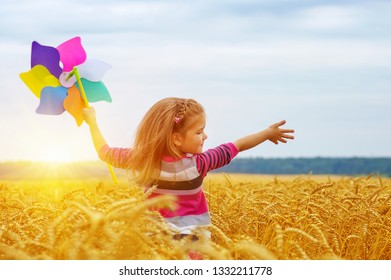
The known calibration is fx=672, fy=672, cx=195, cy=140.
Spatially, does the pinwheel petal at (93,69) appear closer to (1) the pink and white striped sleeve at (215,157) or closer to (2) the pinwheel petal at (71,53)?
(2) the pinwheel petal at (71,53)

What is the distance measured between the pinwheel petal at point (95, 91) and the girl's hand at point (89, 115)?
303mm

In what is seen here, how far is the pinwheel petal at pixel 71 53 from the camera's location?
3957 mm

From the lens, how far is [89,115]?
3697mm

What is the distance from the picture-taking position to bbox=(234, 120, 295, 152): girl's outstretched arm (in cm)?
331

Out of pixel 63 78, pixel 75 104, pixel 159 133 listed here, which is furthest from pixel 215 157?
pixel 63 78

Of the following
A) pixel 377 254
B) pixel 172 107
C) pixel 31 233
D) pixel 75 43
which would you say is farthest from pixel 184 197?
pixel 75 43

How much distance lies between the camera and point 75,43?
397 centimetres

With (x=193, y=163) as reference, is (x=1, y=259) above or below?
below

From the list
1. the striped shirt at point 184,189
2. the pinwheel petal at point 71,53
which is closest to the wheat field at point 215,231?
the striped shirt at point 184,189

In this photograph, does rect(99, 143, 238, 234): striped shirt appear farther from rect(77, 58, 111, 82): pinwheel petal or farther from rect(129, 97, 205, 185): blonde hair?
rect(77, 58, 111, 82): pinwheel petal

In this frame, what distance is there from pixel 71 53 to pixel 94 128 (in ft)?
2.16

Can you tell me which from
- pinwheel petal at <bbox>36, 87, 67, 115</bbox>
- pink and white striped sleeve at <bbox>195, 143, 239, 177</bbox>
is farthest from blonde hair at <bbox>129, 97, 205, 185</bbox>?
pinwheel petal at <bbox>36, 87, 67, 115</bbox>
